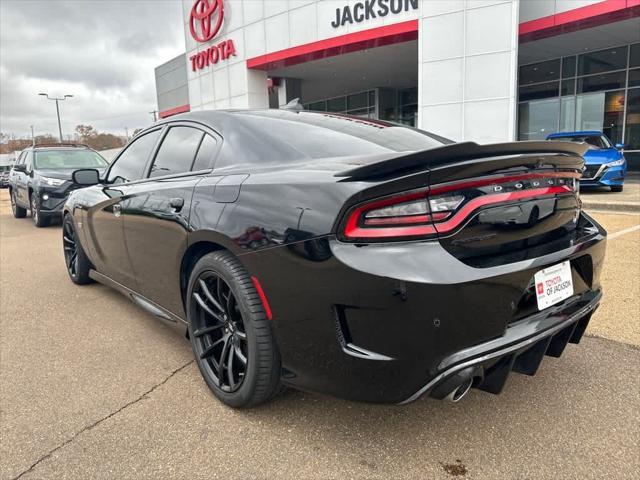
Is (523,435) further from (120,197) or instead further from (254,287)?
(120,197)

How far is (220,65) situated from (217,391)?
1799 centimetres

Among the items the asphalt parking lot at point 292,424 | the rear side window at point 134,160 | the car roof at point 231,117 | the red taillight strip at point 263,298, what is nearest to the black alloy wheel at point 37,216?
the rear side window at point 134,160

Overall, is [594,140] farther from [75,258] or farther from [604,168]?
[75,258]

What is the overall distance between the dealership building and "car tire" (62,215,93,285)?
10.2m

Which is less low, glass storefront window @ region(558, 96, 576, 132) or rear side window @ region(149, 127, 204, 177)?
glass storefront window @ region(558, 96, 576, 132)

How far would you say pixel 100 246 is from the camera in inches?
148

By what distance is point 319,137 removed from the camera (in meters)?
2.42

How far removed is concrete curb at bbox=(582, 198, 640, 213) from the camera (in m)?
8.36

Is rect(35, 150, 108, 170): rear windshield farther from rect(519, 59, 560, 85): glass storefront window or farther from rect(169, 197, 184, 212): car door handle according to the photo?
rect(519, 59, 560, 85): glass storefront window

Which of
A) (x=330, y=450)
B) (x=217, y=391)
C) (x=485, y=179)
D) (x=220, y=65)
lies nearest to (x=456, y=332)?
(x=485, y=179)

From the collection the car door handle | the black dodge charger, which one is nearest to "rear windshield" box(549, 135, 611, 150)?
the black dodge charger

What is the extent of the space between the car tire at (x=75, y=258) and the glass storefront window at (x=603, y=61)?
16.6 metres

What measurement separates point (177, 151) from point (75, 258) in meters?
2.35

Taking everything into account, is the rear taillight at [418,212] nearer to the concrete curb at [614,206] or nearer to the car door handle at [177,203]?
the car door handle at [177,203]
